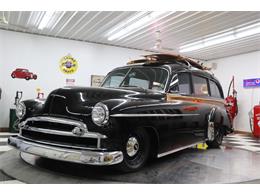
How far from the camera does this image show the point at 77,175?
233cm

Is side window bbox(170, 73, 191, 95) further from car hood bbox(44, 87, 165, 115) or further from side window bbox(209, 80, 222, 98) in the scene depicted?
side window bbox(209, 80, 222, 98)

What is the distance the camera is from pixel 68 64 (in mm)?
7344

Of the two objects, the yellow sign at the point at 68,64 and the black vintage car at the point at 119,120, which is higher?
the yellow sign at the point at 68,64

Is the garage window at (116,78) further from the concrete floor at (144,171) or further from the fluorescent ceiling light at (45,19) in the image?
the fluorescent ceiling light at (45,19)

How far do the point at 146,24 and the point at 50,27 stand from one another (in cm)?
255

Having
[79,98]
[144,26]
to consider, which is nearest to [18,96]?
→ [144,26]

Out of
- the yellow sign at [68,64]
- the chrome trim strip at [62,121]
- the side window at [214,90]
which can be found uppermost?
the yellow sign at [68,64]

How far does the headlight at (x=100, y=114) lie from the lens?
2205 millimetres

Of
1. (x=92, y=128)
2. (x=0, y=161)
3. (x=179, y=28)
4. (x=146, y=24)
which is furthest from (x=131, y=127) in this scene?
(x=179, y=28)

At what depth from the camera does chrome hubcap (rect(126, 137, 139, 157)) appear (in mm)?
2391

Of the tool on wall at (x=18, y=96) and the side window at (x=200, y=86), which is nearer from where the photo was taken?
the side window at (x=200, y=86)

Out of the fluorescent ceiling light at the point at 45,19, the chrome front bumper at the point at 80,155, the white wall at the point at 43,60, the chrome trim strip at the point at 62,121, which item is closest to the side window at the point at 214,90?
the chrome front bumper at the point at 80,155

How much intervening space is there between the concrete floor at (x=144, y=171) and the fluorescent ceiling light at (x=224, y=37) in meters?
4.33

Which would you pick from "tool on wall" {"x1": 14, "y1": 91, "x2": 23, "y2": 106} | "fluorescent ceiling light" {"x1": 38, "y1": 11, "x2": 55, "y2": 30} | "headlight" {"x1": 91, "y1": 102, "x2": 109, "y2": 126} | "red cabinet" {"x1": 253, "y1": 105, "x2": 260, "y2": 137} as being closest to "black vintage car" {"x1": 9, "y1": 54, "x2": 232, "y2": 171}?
"headlight" {"x1": 91, "y1": 102, "x2": 109, "y2": 126}
